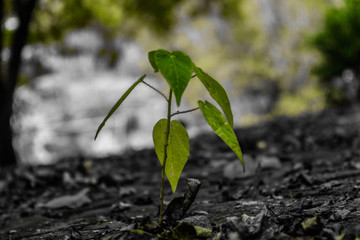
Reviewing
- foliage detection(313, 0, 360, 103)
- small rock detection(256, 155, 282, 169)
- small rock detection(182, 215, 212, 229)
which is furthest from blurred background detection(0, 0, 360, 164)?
small rock detection(182, 215, 212, 229)

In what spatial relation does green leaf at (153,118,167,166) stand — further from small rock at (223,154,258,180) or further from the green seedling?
small rock at (223,154,258,180)

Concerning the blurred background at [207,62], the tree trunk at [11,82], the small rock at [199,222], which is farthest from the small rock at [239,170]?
the blurred background at [207,62]

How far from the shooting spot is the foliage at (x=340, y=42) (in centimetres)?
581

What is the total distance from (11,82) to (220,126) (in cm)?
414

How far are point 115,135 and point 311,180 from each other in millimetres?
9400

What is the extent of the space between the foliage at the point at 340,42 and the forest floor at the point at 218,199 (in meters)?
3.32

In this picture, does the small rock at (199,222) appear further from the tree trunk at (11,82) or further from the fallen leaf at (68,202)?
the tree trunk at (11,82)

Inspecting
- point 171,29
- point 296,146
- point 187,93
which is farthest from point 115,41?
point 296,146

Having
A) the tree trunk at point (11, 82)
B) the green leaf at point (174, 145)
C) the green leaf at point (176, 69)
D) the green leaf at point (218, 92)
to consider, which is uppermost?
the tree trunk at point (11, 82)

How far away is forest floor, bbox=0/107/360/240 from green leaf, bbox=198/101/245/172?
0.66ft

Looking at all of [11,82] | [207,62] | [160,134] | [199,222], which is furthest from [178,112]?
[207,62]

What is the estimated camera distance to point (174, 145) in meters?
0.84

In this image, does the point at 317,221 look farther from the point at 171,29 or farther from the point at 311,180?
the point at 171,29

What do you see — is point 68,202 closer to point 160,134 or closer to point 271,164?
point 160,134
